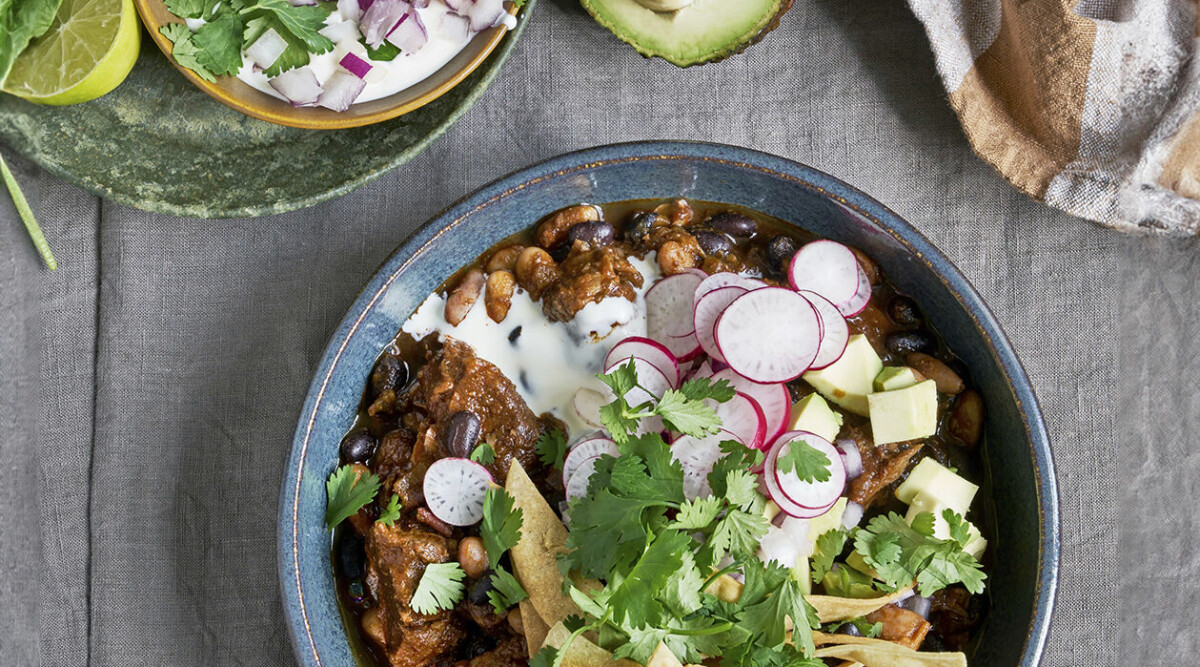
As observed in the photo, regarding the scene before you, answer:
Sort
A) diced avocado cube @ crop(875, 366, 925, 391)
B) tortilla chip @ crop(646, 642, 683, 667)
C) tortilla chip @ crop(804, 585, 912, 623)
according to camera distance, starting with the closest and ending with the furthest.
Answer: tortilla chip @ crop(646, 642, 683, 667) < tortilla chip @ crop(804, 585, 912, 623) < diced avocado cube @ crop(875, 366, 925, 391)

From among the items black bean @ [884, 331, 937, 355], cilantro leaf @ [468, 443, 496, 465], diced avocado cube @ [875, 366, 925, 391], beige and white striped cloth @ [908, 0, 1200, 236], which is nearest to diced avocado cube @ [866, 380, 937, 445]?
diced avocado cube @ [875, 366, 925, 391]

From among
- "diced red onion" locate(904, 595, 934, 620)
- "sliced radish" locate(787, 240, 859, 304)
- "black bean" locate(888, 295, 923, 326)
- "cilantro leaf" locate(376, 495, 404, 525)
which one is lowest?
"cilantro leaf" locate(376, 495, 404, 525)

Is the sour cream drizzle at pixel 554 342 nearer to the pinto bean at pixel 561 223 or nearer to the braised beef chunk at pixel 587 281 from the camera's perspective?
the braised beef chunk at pixel 587 281

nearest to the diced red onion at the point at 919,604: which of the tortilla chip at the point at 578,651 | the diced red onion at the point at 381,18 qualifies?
the tortilla chip at the point at 578,651

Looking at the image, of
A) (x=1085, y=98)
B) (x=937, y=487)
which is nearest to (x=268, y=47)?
(x=937, y=487)

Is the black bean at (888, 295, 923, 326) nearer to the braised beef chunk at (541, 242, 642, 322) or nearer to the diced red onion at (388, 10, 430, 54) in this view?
the braised beef chunk at (541, 242, 642, 322)

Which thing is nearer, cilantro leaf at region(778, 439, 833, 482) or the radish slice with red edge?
cilantro leaf at region(778, 439, 833, 482)

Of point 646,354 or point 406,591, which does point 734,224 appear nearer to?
point 646,354
